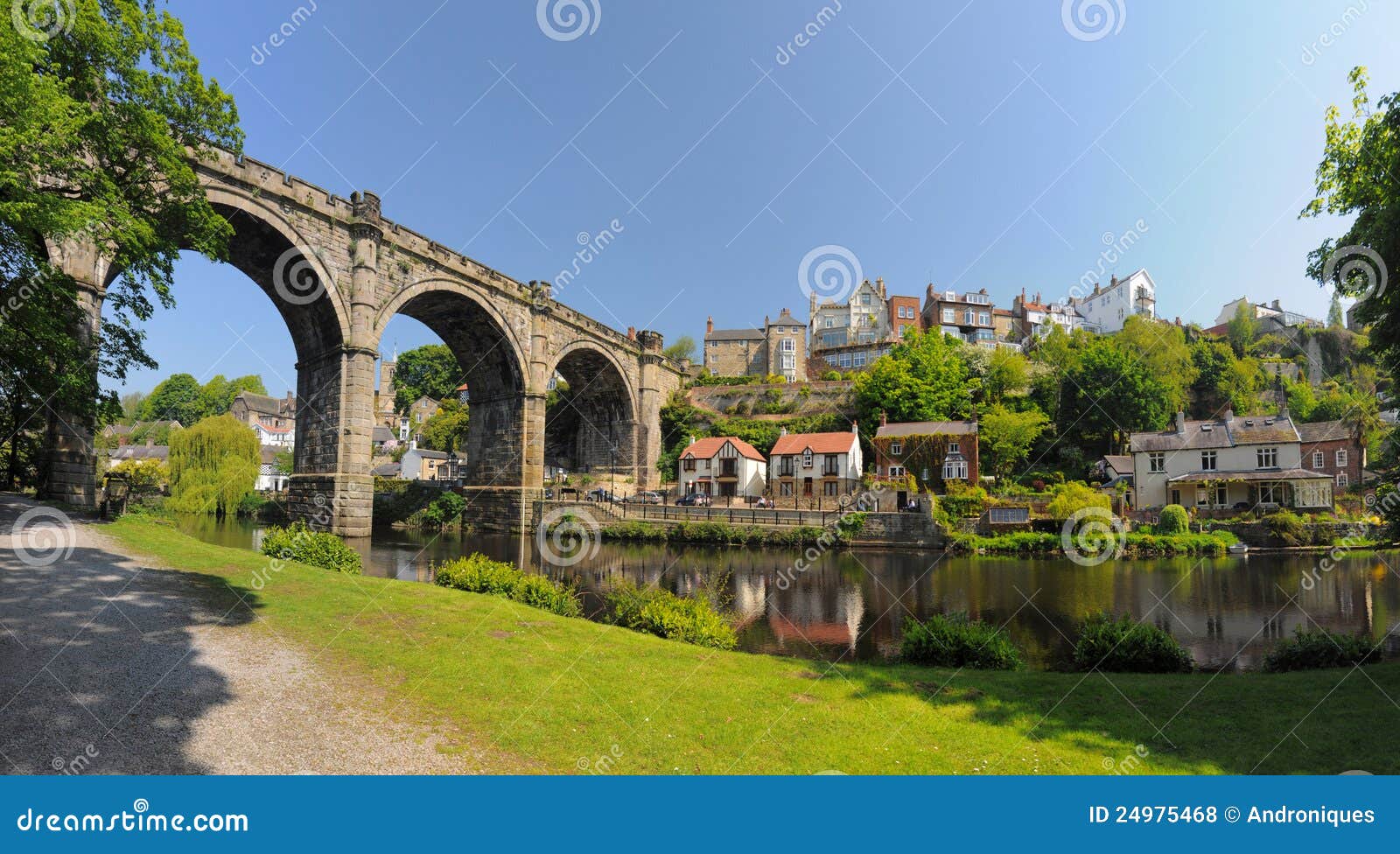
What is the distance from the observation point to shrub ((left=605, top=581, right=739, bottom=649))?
11.2 meters

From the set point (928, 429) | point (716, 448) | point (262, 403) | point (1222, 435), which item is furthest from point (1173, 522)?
point (262, 403)

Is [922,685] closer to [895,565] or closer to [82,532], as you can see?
[82,532]

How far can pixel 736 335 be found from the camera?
8319cm

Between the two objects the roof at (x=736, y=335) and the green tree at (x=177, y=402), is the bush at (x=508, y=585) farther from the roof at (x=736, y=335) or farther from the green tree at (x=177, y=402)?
the green tree at (x=177, y=402)

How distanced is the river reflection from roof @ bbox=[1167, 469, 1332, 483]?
26.9 ft

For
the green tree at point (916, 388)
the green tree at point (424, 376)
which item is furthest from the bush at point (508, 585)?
the green tree at point (424, 376)

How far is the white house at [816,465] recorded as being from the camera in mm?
43562

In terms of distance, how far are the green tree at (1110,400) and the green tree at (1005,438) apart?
5.86m

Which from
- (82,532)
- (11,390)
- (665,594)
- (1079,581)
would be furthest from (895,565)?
(11,390)

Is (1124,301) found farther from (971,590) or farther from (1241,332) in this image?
(971,590)

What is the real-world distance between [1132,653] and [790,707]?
22.3 ft

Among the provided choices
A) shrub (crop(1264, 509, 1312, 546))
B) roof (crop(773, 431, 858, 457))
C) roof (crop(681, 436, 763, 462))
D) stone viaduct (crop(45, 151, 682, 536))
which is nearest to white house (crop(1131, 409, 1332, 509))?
shrub (crop(1264, 509, 1312, 546))

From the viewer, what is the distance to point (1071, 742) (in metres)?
6.04

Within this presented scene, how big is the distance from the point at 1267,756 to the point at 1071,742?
1.59m
